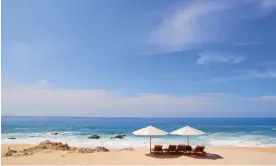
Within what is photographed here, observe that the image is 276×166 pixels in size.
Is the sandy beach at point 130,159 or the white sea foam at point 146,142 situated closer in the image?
the sandy beach at point 130,159

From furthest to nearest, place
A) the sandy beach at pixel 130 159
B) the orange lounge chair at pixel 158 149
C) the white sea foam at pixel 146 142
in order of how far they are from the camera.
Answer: the white sea foam at pixel 146 142 < the orange lounge chair at pixel 158 149 < the sandy beach at pixel 130 159

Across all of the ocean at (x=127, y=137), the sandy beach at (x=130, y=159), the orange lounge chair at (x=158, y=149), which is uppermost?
the orange lounge chair at (x=158, y=149)

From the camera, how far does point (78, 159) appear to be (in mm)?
9820

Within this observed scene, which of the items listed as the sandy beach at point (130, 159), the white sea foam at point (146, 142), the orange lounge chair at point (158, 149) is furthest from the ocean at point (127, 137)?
the sandy beach at point (130, 159)

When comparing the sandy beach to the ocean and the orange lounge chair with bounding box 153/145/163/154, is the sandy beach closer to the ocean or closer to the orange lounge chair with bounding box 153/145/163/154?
the orange lounge chair with bounding box 153/145/163/154

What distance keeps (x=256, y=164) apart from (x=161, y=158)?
123 inches

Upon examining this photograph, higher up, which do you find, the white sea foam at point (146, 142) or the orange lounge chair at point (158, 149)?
the orange lounge chair at point (158, 149)

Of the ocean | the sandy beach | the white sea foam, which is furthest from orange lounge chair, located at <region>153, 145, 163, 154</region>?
the ocean

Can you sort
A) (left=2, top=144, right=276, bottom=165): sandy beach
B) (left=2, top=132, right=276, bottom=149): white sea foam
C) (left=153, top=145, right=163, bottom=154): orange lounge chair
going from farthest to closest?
(left=2, top=132, right=276, bottom=149): white sea foam, (left=153, top=145, right=163, bottom=154): orange lounge chair, (left=2, top=144, right=276, bottom=165): sandy beach

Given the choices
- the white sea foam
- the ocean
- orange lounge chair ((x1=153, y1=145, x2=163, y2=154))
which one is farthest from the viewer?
the ocean

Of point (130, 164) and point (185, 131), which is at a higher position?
point (185, 131)

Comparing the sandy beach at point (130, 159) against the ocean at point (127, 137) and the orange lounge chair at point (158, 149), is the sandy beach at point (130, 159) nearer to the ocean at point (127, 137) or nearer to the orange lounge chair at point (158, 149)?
the orange lounge chair at point (158, 149)

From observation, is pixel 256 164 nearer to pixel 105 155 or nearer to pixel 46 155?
pixel 105 155

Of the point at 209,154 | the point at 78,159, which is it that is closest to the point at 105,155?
the point at 78,159
